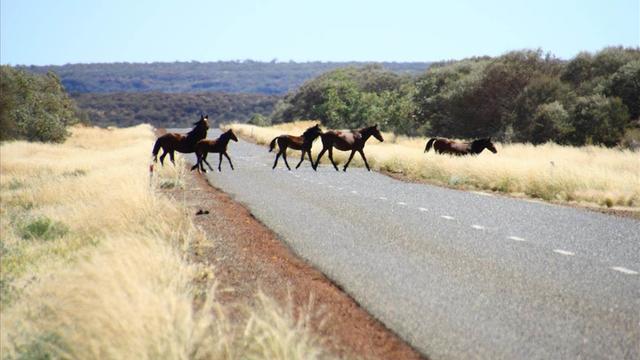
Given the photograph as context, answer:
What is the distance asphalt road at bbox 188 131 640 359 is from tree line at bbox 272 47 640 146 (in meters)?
30.1

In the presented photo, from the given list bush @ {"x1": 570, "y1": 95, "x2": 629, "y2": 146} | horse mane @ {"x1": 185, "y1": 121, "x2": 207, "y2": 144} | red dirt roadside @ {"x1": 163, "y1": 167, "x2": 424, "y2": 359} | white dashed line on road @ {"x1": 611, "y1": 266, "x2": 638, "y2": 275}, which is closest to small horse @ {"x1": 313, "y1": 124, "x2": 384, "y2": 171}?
red dirt roadside @ {"x1": 163, "y1": 167, "x2": 424, "y2": 359}

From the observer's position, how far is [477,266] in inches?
440

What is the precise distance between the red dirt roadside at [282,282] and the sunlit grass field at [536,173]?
10.1 meters

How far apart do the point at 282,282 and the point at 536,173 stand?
16.1 meters

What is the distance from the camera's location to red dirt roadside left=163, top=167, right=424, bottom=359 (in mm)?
7394

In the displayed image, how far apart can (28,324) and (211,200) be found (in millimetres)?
12987

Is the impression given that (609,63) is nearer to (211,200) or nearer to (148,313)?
(211,200)

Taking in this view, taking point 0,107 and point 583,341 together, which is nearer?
point 583,341

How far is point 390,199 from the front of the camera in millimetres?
20328

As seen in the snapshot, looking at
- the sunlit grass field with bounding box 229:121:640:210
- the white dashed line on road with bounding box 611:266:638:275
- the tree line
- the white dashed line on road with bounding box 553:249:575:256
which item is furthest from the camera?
the tree line

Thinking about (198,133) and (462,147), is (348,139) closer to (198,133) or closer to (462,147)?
(198,133)

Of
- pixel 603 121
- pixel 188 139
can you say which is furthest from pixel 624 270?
pixel 603 121

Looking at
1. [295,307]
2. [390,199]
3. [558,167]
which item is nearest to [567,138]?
[558,167]

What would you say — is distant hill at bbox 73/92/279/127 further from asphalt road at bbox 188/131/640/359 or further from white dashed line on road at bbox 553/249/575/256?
white dashed line on road at bbox 553/249/575/256
